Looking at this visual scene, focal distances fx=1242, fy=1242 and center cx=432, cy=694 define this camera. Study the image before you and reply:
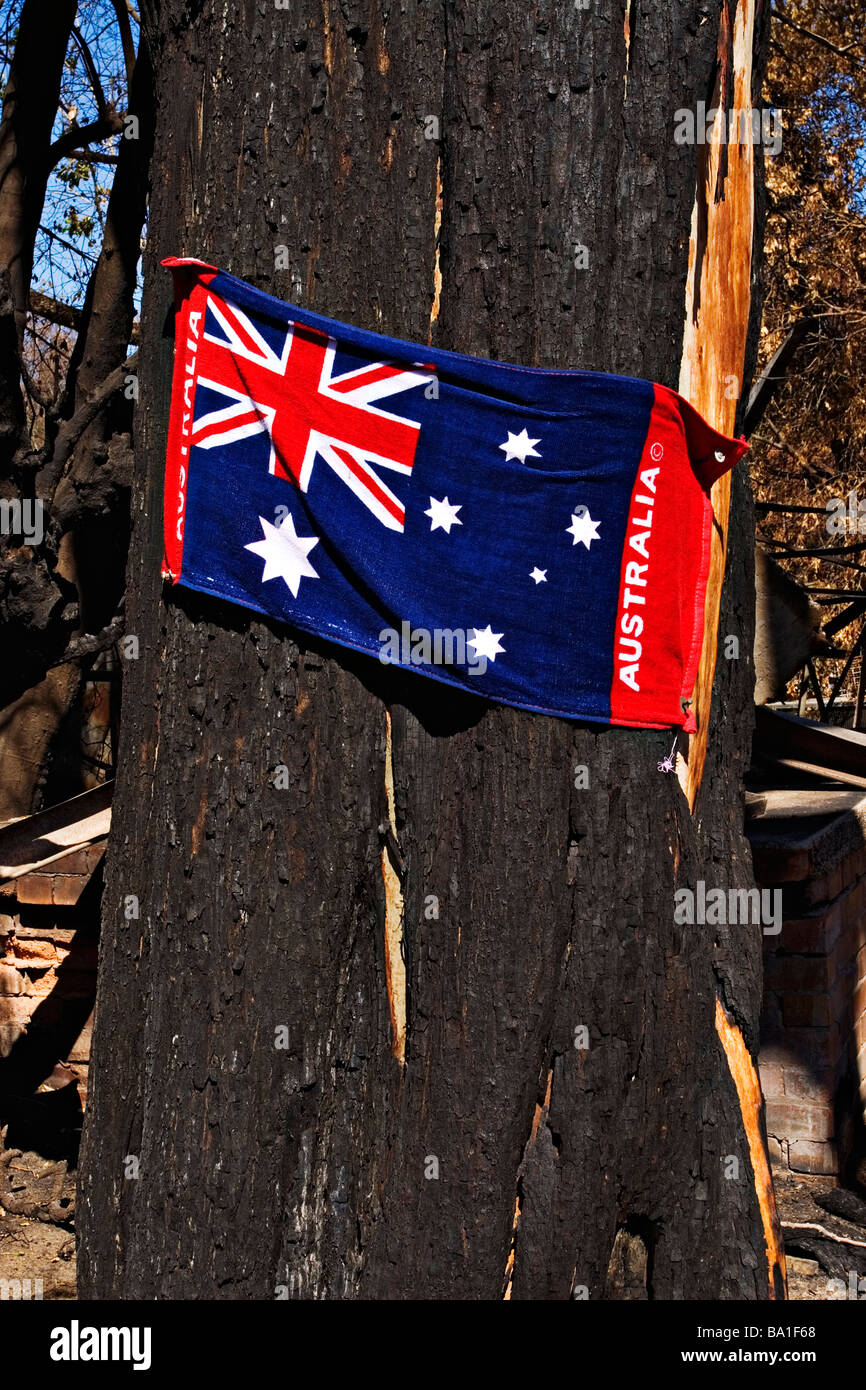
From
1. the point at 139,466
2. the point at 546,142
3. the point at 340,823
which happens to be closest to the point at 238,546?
the point at 139,466

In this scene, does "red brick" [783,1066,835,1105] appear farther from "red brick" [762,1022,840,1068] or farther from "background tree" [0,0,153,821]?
"background tree" [0,0,153,821]

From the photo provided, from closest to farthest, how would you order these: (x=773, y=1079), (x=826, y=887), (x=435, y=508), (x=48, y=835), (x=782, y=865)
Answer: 1. (x=435, y=508)
2. (x=782, y=865)
3. (x=773, y=1079)
4. (x=826, y=887)
5. (x=48, y=835)

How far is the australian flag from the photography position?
1930 mm

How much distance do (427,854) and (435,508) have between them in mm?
548

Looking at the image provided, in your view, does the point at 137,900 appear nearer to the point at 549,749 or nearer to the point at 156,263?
the point at 549,749

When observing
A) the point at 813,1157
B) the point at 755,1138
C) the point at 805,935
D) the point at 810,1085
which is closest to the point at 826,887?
the point at 805,935

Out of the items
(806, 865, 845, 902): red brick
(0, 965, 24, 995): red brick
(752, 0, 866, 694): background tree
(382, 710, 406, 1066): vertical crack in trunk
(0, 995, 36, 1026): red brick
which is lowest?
(0, 995, 36, 1026): red brick

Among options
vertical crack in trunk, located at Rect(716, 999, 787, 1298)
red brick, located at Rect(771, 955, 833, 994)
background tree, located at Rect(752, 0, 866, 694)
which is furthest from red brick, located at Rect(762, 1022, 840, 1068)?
background tree, located at Rect(752, 0, 866, 694)

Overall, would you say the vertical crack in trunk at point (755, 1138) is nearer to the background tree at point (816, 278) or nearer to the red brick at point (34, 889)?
the red brick at point (34, 889)

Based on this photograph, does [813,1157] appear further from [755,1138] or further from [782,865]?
[755,1138]

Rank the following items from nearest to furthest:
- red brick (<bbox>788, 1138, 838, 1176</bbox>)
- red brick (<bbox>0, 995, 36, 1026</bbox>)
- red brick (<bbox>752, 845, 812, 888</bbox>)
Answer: red brick (<bbox>752, 845, 812, 888</bbox>) → red brick (<bbox>788, 1138, 838, 1176</bbox>) → red brick (<bbox>0, 995, 36, 1026</bbox>)

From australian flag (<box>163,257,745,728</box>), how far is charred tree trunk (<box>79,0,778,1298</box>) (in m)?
0.06

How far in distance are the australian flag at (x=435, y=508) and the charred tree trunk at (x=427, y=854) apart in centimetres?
6

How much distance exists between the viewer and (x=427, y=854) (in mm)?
1878
